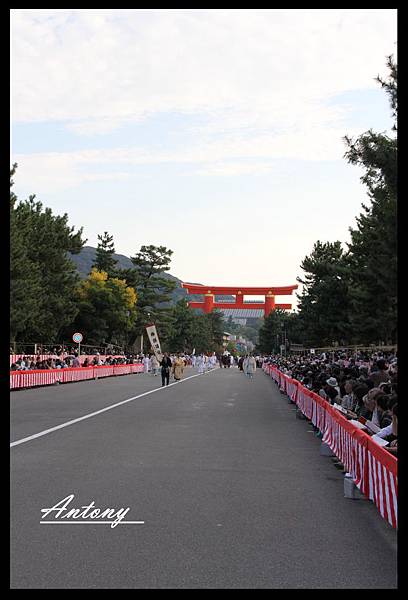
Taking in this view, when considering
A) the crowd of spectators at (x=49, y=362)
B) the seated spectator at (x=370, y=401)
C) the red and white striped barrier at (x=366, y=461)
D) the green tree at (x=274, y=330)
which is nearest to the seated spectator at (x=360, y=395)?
the red and white striped barrier at (x=366, y=461)

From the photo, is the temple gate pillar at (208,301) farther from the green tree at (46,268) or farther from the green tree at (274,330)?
the green tree at (46,268)

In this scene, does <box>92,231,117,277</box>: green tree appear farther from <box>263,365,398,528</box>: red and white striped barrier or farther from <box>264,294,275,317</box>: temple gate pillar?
<box>263,365,398,528</box>: red and white striped barrier

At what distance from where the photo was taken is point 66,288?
2430 inches

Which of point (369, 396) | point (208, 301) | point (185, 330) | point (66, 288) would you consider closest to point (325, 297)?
point (66, 288)

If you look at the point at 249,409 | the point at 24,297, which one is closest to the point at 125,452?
the point at 249,409

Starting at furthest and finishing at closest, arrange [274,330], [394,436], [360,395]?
1. [274,330]
2. [360,395]
3. [394,436]

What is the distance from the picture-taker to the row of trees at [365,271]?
15.4 m

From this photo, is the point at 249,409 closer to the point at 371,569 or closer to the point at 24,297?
the point at 371,569

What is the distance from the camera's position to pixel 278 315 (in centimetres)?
14875

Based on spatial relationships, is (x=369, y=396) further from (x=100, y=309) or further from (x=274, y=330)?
(x=274, y=330)

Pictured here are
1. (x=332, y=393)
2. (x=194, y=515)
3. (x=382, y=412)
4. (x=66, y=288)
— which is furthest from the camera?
(x=66, y=288)

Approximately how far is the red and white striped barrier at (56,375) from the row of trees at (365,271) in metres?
15.6

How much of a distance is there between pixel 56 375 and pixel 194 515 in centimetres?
3139
